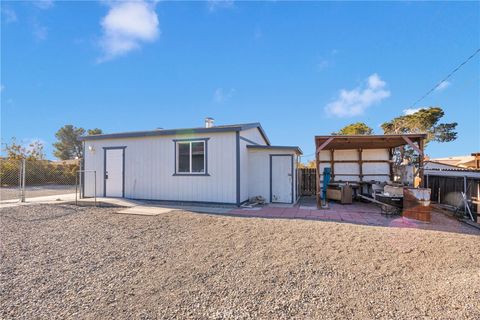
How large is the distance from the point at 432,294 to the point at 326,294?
123 cm

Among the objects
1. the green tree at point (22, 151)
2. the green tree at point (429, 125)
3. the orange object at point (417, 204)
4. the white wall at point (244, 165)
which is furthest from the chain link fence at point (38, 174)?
the green tree at point (429, 125)

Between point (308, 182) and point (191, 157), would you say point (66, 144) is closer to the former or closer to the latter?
point (191, 157)

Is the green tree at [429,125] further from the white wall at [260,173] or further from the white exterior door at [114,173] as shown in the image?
the white exterior door at [114,173]

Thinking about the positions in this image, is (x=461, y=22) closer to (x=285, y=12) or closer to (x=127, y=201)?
(x=285, y=12)

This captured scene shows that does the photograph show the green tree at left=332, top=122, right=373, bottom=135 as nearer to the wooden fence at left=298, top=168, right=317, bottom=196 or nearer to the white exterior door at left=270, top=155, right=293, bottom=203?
the wooden fence at left=298, top=168, right=317, bottom=196

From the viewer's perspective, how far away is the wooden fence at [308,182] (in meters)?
13.2

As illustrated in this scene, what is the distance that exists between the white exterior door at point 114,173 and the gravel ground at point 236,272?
4.61 metres

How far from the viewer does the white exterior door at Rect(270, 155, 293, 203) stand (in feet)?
31.5

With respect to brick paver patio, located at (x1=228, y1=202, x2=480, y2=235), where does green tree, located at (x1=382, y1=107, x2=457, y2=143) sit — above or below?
above

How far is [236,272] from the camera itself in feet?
10.7

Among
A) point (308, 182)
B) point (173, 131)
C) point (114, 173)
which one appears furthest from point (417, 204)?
point (114, 173)

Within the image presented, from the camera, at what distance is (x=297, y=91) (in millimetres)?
13289

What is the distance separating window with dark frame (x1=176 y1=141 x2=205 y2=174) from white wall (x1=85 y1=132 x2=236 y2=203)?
0.25 m

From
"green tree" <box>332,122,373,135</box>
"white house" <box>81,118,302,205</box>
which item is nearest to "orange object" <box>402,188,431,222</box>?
"white house" <box>81,118,302,205</box>
